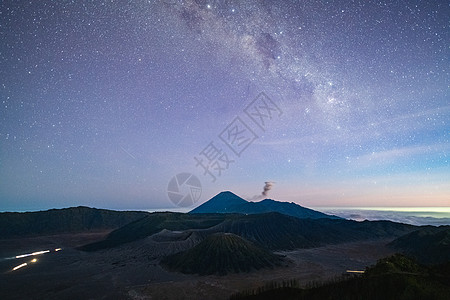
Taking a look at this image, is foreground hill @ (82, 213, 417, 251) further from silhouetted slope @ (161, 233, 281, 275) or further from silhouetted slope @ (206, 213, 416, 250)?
silhouetted slope @ (161, 233, 281, 275)

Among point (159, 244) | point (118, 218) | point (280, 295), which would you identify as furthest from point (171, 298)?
point (118, 218)

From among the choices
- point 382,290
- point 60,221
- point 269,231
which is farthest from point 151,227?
point 382,290

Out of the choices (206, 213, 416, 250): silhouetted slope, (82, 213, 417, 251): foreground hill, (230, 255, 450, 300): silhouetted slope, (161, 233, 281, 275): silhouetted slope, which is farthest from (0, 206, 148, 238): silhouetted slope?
(230, 255, 450, 300): silhouetted slope

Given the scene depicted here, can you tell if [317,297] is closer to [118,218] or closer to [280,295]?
[280,295]

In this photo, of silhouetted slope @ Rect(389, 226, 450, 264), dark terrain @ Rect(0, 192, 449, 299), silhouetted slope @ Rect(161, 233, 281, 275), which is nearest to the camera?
dark terrain @ Rect(0, 192, 449, 299)

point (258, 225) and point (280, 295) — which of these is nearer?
point (280, 295)

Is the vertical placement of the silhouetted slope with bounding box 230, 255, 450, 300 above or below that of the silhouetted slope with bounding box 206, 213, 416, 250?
above
